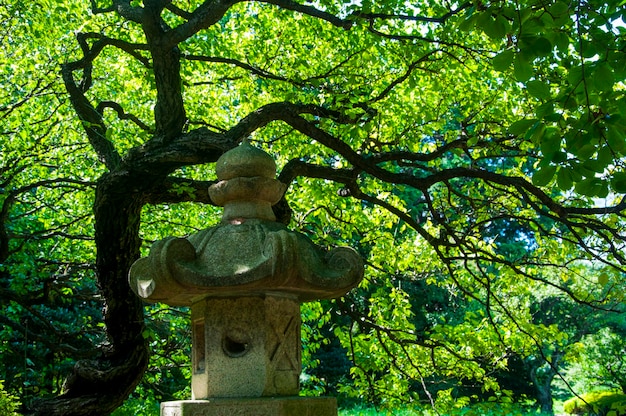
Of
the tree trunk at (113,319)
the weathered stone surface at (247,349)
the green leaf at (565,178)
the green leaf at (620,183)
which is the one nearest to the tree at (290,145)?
the tree trunk at (113,319)

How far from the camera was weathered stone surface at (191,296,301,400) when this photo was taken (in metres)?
3.59

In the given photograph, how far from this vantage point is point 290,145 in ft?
29.2

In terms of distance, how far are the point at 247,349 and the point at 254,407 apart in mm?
356

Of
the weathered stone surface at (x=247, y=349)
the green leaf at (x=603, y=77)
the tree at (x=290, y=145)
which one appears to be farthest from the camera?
the tree at (x=290, y=145)

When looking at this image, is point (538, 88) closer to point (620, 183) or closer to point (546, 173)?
point (546, 173)

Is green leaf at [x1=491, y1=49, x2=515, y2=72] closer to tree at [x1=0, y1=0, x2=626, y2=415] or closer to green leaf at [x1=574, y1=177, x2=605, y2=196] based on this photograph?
green leaf at [x1=574, y1=177, x2=605, y2=196]

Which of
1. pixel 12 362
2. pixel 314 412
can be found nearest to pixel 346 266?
pixel 314 412

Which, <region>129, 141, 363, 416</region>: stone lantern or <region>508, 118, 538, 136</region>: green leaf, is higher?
<region>508, 118, 538, 136</region>: green leaf

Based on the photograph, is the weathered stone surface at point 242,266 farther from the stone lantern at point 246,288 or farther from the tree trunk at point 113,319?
the tree trunk at point 113,319

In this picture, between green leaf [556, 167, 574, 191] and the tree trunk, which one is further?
the tree trunk

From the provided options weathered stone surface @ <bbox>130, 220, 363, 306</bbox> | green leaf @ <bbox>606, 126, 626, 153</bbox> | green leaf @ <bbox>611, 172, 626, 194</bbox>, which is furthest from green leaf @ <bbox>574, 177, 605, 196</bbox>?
weathered stone surface @ <bbox>130, 220, 363, 306</bbox>

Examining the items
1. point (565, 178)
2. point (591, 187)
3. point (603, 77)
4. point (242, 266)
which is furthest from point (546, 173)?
point (242, 266)

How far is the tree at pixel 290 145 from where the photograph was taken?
6051 millimetres

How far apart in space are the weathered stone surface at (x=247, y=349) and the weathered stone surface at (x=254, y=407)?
158mm
